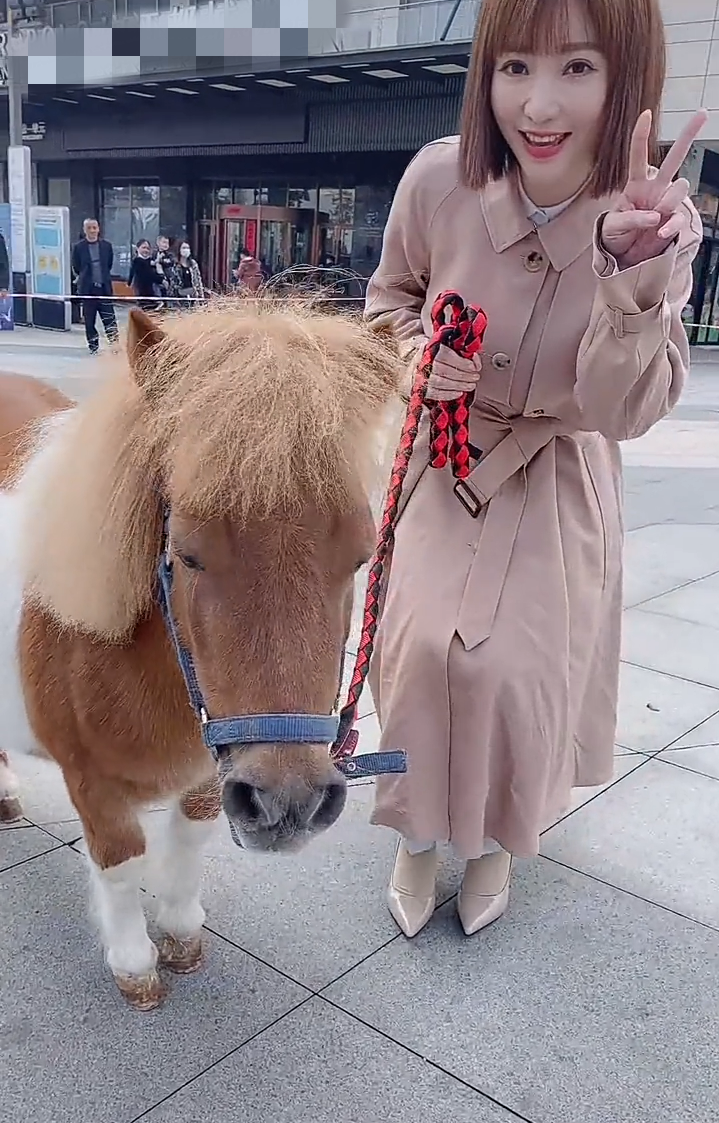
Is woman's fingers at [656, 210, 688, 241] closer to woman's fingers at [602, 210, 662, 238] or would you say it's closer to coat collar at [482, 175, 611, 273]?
woman's fingers at [602, 210, 662, 238]

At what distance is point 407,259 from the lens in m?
2.19

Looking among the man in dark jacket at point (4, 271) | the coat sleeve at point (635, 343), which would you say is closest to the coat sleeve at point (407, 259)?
the coat sleeve at point (635, 343)

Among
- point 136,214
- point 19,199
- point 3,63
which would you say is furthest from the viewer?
point 136,214

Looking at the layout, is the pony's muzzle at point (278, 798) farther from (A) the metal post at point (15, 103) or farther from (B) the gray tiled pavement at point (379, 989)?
(A) the metal post at point (15, 103)

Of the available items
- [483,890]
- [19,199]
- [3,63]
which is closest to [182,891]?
[483,890]

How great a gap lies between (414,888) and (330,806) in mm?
1210

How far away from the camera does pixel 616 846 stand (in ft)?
9.09

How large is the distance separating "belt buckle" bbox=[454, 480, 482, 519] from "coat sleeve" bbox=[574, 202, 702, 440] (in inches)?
11.6

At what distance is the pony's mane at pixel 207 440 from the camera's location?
1271 millimetres

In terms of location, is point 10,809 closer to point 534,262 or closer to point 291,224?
point 534,262

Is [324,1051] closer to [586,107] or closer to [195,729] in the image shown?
[195,729]

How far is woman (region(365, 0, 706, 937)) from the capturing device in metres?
1.77

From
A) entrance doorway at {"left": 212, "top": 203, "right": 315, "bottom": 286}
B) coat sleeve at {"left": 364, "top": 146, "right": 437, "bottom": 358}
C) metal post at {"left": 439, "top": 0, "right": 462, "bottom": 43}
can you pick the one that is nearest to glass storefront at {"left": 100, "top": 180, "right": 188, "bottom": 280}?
entrance doorway at {"left": 212, "top": 203, "right": 315, "bottom": 286}

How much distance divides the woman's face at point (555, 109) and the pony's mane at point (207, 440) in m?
0.63
